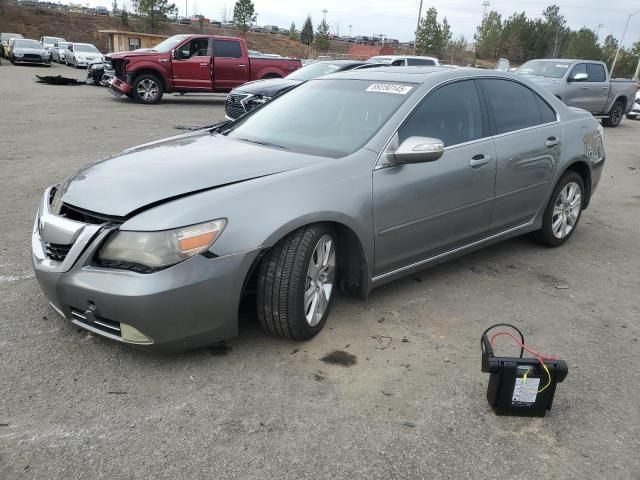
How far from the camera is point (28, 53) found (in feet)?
100

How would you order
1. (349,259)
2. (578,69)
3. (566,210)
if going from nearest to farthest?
(349,259), (566,210), (578,69)

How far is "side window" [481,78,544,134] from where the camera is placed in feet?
13.8

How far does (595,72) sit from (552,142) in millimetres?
11740

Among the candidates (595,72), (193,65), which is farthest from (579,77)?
(193,65)

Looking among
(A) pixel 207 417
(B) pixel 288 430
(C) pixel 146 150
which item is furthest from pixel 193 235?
(C) pixel 146 150

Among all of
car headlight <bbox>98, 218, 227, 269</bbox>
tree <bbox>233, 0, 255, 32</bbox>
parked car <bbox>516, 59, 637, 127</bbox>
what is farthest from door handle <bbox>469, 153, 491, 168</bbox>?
Result: tree <bbox>233, 0, 255, 32</bbox>

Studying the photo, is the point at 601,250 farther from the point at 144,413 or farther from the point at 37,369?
the point at 37,369

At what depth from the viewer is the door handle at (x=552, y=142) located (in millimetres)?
4543

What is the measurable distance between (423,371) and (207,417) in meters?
1.18

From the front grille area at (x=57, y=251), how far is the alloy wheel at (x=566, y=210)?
156 inches

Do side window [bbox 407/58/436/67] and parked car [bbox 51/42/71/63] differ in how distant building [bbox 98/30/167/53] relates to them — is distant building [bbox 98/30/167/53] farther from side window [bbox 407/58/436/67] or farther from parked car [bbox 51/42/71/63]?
side window [bbox 407/58/436/67]

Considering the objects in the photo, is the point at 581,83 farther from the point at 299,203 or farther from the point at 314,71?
the point at 299,203

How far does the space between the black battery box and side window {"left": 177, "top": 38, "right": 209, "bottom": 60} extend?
1484 cm

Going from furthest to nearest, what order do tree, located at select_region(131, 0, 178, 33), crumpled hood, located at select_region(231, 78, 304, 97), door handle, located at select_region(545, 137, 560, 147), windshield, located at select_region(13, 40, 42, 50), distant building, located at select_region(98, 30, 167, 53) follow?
1. tree, located at select_region(131, 0, 178, 33)
2. distant building, located at select_region(98, 30, 167, 53)
3. windshield, located at select_region(13, 40, 42, 50)
4. crumpled hood, located at select_region(231, 78, 304, 97)
5. door handle, located at select_region(545, 137, 560, 147)
